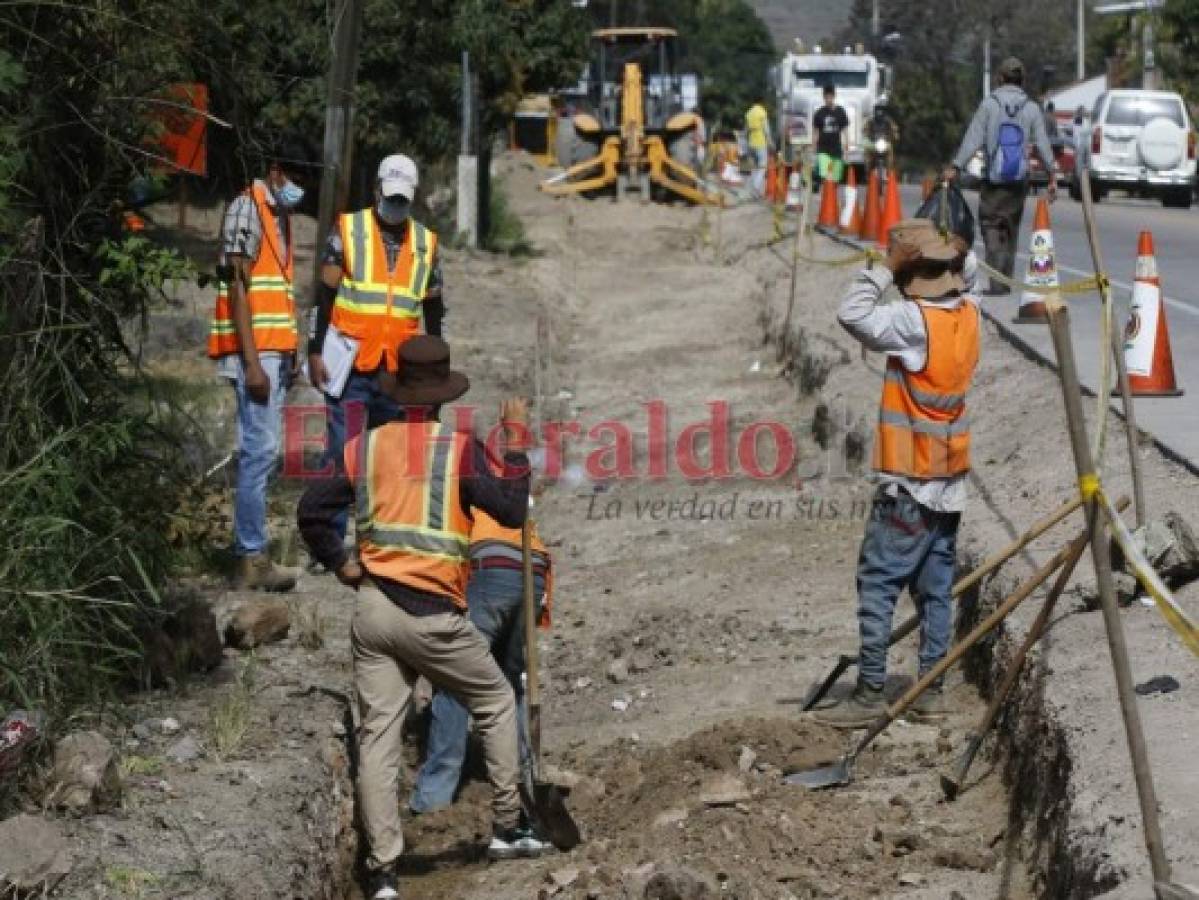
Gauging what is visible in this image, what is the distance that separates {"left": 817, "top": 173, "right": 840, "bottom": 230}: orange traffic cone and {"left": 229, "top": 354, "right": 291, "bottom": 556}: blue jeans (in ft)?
57.4

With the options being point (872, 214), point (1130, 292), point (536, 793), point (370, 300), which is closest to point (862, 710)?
point (536, 793)

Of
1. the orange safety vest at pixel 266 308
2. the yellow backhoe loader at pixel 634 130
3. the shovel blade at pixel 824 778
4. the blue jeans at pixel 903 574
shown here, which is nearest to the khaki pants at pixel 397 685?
the shovel blade at pixel 824 778

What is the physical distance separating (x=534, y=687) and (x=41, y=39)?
267 centimetres

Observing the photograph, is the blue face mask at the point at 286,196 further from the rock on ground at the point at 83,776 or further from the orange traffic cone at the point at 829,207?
the orange traffic cone at the point at 829,207

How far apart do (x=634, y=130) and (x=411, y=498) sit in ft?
101

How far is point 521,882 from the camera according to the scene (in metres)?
7.47

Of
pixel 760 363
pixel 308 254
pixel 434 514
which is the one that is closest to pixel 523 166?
pixel 308 254

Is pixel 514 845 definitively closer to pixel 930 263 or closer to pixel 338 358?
pixel 930 263

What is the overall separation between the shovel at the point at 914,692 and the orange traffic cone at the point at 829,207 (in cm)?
1968

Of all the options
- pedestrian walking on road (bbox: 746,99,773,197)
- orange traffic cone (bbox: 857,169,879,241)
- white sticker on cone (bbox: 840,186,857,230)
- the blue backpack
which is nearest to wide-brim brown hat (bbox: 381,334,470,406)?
the blue backpack

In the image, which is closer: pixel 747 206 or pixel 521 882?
pixel 521 882

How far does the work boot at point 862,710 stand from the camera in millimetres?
8414

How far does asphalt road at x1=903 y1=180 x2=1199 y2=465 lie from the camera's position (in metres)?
11.9

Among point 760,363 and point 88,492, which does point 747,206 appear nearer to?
point 760,363
